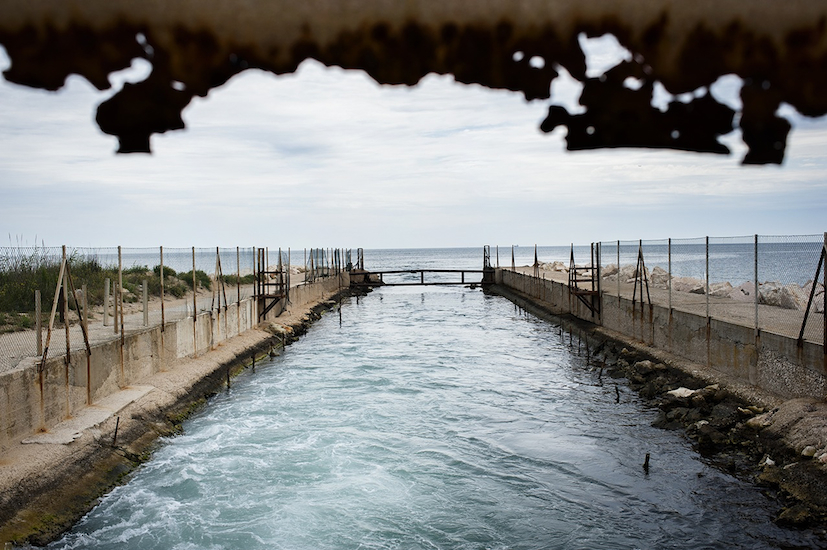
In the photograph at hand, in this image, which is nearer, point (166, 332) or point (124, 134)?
point (124, 134)

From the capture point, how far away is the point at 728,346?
12094mm

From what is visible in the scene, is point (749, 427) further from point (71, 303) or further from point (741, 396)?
point (71, 303)

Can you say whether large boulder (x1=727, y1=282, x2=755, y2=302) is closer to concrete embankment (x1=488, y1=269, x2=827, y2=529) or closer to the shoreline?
concrete embankment (x1=488, y1=269, x2=827, y2=529)

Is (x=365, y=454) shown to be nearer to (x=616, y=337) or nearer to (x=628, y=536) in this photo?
(x=628, y=536)

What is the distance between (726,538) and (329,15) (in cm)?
832

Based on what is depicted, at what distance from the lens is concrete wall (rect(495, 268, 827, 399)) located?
952 centimetres

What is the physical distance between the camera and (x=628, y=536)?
7.89 meters

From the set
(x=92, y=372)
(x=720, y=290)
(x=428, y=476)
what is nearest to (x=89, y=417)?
(x=92, y=372)

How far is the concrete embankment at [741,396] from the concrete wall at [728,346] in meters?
0.02

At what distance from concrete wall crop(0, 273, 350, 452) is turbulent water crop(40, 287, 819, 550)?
1439 mm

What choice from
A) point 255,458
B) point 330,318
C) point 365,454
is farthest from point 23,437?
point 330,318

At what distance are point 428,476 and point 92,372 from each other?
5.78 metres

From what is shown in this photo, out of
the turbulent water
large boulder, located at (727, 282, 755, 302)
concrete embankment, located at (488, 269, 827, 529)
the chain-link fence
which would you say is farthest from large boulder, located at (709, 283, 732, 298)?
the chain-link fence

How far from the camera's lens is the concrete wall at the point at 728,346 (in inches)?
375
